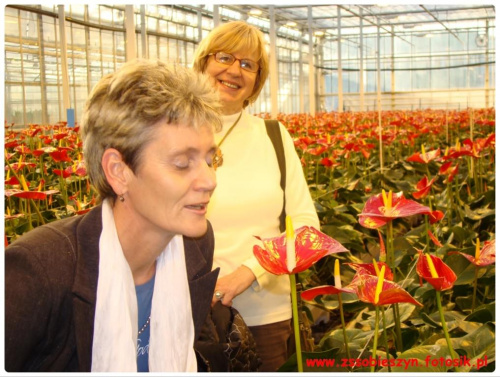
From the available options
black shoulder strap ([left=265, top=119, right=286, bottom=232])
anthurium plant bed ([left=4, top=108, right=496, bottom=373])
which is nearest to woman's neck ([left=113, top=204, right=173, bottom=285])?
anthurium plant bed ([left=4, top=108, right=496, bottom=373])

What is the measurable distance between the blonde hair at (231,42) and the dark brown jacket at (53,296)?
54cm

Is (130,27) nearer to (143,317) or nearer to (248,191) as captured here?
(248,191)

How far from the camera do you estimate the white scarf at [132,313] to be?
2.99 feet

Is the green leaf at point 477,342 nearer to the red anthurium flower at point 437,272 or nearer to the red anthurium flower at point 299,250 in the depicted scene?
the red anthurium flower at point 437,272

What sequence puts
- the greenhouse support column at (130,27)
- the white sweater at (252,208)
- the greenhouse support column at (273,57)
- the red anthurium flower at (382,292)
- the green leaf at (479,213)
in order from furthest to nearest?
the greenhouse support column at (273,57), the greenhouse support column at (130,27), the green leaf at (479,213), the white sweater at (252,208), the red anthurium flower at (382,292)

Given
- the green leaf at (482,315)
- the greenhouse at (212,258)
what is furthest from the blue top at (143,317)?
the green leaf at (482,315)

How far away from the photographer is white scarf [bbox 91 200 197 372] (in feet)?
2.99

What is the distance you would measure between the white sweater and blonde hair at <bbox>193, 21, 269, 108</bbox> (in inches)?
5.9

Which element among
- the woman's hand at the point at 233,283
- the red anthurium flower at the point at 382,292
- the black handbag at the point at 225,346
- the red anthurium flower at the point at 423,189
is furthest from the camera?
the red anthurium flower at the point at 423,189

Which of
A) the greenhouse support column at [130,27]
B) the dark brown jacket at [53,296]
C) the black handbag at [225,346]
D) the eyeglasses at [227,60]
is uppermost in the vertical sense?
the greenhouse support column at [130,27]

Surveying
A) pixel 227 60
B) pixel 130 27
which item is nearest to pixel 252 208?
pixel 227 60

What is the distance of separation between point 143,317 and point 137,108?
369 millimetres

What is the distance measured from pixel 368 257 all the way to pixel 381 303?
1.77m

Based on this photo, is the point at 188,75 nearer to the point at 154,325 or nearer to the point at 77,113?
the point at 154,325
